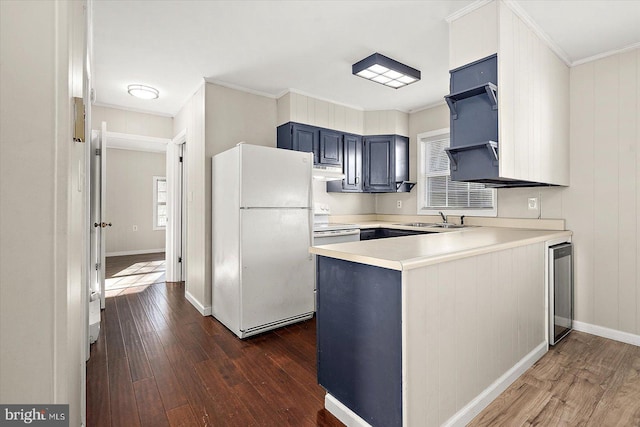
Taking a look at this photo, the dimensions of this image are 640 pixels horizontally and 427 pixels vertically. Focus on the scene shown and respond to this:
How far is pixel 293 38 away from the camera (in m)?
2.65

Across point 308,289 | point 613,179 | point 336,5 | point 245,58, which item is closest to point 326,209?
point 308,289

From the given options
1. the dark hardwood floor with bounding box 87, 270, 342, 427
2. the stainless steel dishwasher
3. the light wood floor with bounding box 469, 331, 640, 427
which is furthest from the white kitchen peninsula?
the stainless steel dishwasher

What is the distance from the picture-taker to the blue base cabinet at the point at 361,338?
1397mm

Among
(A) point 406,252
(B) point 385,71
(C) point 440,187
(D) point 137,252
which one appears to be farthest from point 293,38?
(D) point 137,252

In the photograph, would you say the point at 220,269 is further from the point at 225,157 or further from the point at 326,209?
the point at 326,209

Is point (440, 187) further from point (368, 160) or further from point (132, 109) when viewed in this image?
point (132, 109)

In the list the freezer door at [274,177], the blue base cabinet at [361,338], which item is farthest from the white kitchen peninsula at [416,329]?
the freezer door at [274,177]

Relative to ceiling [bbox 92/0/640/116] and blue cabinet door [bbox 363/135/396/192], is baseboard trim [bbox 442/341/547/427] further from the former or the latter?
blue cabinet door [bbox 363/135/396/192]

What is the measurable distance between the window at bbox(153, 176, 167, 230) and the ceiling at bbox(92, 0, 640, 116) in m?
4.19

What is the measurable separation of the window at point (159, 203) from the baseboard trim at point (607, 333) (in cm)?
780

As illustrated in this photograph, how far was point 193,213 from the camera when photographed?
385 centimetres

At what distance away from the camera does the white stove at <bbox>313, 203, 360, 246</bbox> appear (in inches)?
137

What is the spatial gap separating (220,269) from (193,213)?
39.8 inches

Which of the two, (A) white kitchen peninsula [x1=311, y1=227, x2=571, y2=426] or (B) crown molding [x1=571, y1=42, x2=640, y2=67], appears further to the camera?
(B) crown molding [x1=571, y1=42, x2=640, y2=67]
